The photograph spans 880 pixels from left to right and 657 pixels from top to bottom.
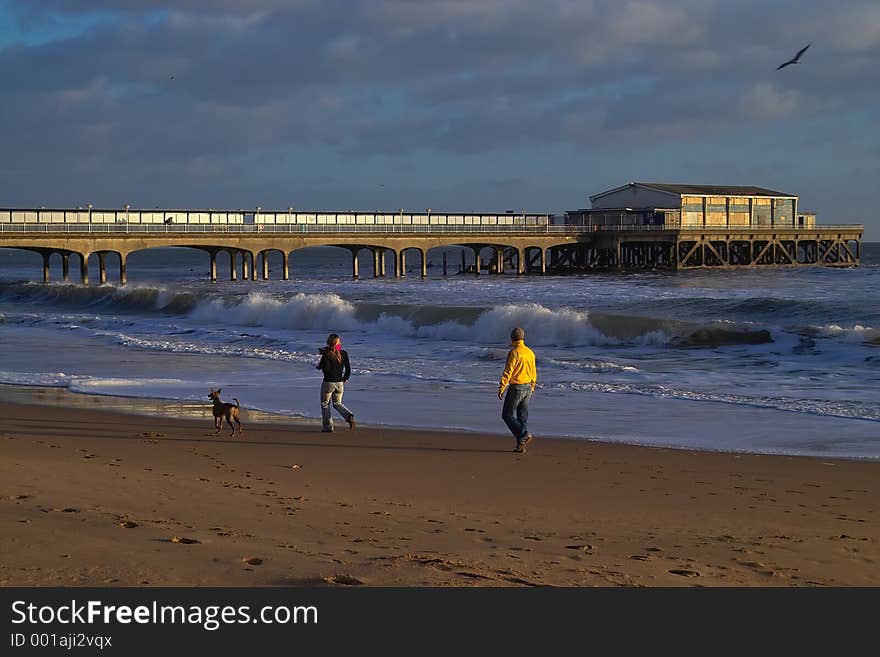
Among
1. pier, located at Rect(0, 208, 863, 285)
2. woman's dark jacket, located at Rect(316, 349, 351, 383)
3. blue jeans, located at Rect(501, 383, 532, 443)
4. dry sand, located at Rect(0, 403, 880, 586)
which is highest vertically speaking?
pier, located at Rect(0, 208, 863, 285)

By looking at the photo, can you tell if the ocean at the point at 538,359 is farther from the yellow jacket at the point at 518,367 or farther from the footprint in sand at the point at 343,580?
the footprint in sand at the point at 343,580

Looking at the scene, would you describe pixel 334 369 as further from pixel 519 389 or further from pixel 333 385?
pixel 519 389

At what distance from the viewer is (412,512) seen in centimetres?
845

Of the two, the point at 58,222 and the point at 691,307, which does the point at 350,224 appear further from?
the point at 691,307

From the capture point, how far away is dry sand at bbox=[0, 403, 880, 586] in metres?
6.21

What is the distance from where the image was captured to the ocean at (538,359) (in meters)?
14.4

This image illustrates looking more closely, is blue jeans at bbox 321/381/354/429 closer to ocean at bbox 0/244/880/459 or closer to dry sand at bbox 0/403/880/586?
dry sand at bbox 0/403/880/586

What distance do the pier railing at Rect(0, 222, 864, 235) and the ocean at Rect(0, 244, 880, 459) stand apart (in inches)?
237

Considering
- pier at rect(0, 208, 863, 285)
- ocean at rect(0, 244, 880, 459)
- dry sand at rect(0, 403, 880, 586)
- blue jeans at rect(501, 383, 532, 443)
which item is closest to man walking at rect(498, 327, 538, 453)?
blue jeans at rect(501, 383, 532, 443)

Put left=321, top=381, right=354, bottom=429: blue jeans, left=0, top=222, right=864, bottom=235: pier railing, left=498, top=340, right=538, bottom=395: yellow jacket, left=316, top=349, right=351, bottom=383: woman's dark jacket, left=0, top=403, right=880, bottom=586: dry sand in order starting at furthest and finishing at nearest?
left=0, top=222, right=864, bottom=235: pier railing → left=316, top=349, right=351, bottom=383: woman's dark jacket → left=321, top=381, right=354, bottom=429: blue jeans → left=498, top=340, right=538, bottom=395: yellow jacket → left=0, top=403, right=880, bottom=586: dry sand

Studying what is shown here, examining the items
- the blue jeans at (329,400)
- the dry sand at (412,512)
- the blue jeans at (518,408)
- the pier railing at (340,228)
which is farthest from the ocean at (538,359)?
the pier railing at (340,228)

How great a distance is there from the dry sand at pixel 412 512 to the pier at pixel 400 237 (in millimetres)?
43577
